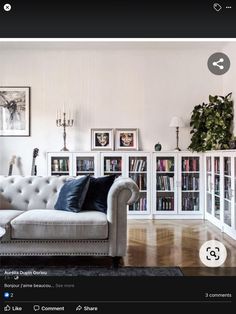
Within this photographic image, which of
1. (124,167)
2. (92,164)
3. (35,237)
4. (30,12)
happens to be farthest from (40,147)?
(30,12)

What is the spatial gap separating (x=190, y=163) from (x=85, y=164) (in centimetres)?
132

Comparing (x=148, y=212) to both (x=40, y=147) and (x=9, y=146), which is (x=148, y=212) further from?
(x=9, y=146)

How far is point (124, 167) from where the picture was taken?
140 inches

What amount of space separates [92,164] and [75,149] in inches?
16.5

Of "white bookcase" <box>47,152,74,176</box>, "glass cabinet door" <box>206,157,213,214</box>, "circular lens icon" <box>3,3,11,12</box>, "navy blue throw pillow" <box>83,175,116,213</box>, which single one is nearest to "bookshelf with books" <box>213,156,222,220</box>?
"glass cabinet door" <box>206,157,213,214</box>

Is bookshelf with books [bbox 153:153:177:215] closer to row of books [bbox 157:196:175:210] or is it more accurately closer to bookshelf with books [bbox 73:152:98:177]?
row of books [bbox 157:196:175:210]

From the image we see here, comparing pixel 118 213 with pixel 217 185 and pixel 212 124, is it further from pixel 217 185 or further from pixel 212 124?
pixel 212 124

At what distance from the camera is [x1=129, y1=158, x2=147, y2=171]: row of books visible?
3584 mm

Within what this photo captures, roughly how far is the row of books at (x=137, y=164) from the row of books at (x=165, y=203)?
0.44 m

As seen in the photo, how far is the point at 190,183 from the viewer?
139 inches

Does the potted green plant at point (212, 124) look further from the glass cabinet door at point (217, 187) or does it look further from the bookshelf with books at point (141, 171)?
the bookshelf with books at point (141, 171)

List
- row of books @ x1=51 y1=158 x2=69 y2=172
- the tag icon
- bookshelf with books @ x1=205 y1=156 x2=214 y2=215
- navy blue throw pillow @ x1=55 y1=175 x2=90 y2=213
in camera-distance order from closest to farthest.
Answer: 1. the tag icon
2. navy blue throw pillow @ x1=55 y1=175 x2=90 y2=213
3. bookshelf with books @ x1=205 y1=156 x2=214 y2=215
4. row of books @ x1=51 y1=158 x2=69 y2=172

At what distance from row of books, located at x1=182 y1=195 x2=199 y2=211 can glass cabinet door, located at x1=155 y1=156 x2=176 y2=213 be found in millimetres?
163
